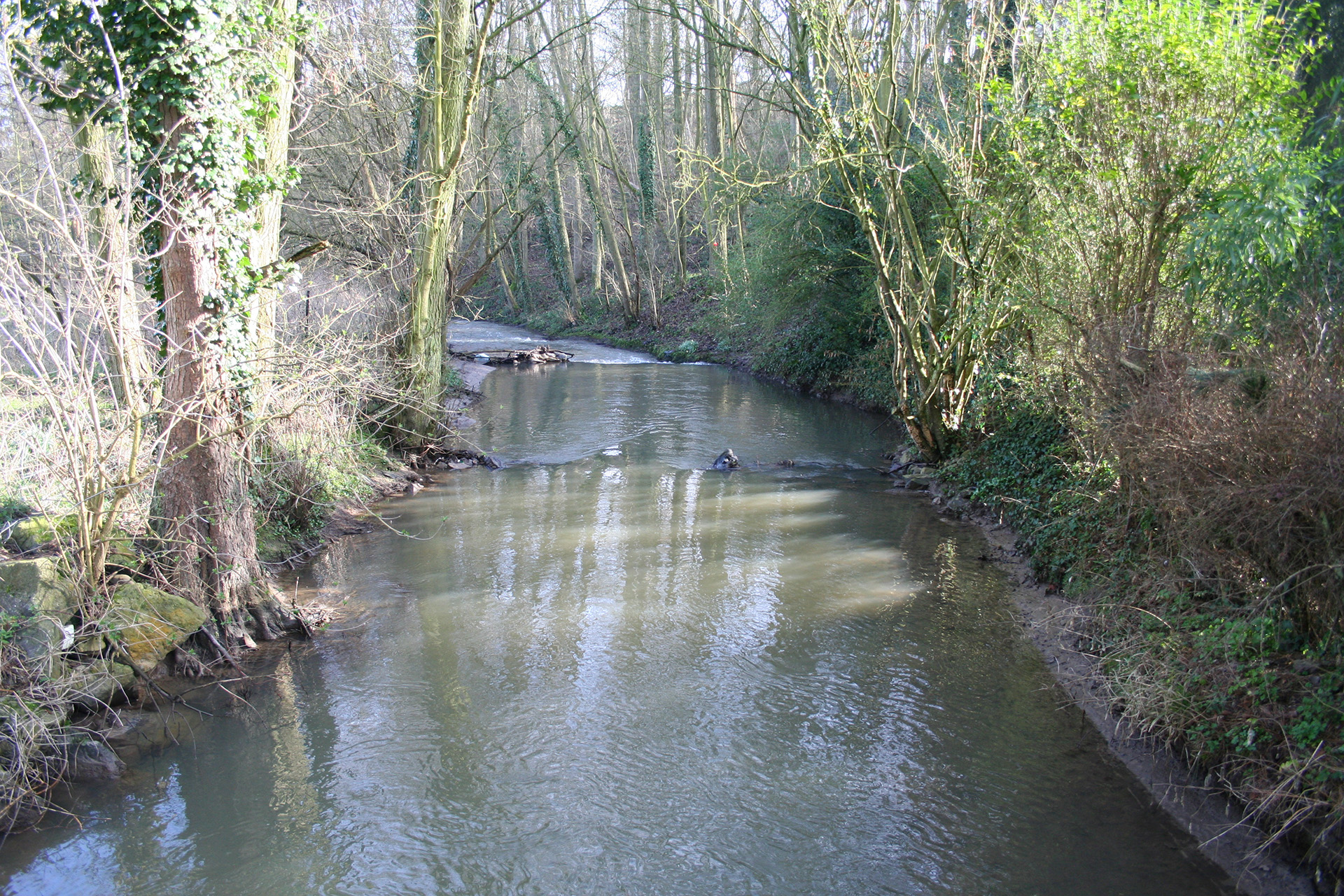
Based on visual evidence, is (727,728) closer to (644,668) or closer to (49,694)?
(644,668)

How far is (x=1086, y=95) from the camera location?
7676mm

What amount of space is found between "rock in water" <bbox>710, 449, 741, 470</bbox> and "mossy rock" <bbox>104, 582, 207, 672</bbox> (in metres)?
8.27

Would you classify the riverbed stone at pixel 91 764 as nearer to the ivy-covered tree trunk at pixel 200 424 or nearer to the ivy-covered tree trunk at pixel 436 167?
the ivy-covered tree trunk at pixel 200 424

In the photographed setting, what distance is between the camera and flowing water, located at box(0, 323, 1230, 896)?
464cm

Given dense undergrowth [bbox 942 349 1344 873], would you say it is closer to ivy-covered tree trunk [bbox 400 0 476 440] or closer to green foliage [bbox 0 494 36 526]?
green foliage [bbox 0 494 36 526]

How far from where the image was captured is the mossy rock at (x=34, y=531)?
648 cm

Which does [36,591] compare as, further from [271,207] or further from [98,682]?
[271,207]

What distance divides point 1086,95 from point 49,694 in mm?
9527

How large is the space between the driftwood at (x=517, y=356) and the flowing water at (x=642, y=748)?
18.2m

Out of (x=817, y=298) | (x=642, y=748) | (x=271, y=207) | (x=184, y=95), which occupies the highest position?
(x=184, y=95)

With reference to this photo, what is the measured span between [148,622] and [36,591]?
774mm

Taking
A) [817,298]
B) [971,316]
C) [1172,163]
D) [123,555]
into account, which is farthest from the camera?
[817,298]

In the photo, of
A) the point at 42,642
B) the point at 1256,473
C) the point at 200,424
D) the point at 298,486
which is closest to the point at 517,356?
the point at 298,486

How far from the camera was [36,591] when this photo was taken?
19.1 feet
